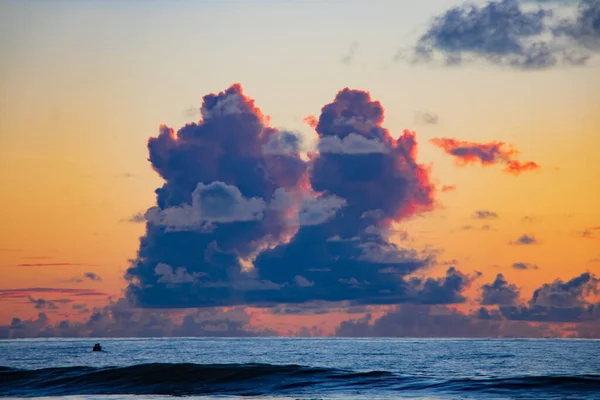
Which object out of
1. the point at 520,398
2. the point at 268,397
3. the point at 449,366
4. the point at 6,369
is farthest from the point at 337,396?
the point at 6,369

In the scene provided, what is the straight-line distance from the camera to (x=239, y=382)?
81938mm

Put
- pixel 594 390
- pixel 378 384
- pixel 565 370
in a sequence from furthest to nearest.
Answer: pixel 565 370, pixel 378 384, pixel 594 390

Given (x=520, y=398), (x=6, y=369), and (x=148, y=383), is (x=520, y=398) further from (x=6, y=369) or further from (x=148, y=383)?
(x=6, y=369)

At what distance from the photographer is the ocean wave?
72500 millimetres

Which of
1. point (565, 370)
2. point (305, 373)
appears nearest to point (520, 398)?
point (305, 373)

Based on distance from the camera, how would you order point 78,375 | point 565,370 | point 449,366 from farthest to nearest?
point 449,366 < point 565,370 < point 78,375

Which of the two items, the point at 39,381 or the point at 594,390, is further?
the point at 39,381

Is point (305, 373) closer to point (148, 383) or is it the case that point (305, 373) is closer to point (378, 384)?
point (378, 384)

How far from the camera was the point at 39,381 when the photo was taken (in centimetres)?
8625

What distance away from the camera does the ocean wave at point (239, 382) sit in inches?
2854

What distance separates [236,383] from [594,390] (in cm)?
3627

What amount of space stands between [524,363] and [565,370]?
14.8m

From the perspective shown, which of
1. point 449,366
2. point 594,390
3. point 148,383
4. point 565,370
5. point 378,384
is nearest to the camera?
point 594,390

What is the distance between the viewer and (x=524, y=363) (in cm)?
11212
